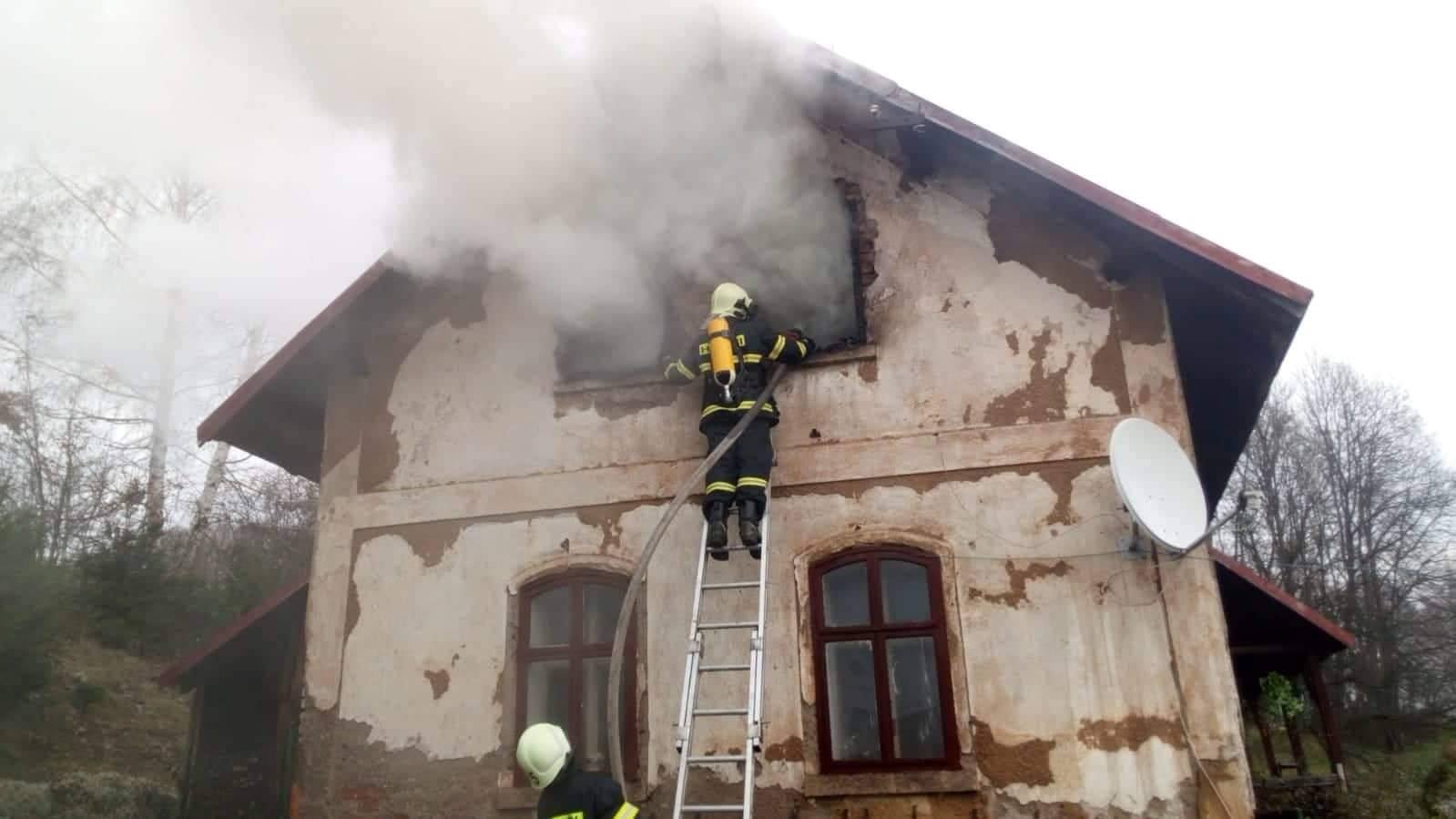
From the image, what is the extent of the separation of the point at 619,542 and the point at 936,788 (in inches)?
94.6

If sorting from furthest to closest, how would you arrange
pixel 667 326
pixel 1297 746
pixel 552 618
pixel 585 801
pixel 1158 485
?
pixel 1297 746
pixel 667 326
pixel 552 618
pixel 1158 485
pixel 585 801

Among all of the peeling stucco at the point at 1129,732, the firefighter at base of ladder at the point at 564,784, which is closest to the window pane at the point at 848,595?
the peeling stucco at the point at 1129,732

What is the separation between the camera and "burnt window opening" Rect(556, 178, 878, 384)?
7.07 meters

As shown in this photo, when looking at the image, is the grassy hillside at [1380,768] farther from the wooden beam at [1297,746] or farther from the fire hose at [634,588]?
the fire hose at [634,588]

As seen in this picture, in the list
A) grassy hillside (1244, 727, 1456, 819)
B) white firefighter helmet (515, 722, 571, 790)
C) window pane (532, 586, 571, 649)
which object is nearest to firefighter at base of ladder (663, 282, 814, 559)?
window pane (532, 586, 571, 649)

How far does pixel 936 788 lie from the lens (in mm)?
5480

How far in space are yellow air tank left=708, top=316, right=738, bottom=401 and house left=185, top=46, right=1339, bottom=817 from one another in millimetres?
689

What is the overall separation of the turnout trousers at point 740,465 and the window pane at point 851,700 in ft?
3.34

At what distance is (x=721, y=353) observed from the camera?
591 centimetres

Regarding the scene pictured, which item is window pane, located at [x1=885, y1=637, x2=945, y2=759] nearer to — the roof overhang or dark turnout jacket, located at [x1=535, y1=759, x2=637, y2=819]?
the roof overhang

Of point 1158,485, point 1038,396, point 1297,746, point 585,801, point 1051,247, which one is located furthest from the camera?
point 1297,746

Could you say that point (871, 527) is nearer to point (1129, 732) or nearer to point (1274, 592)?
point (1129, 732)

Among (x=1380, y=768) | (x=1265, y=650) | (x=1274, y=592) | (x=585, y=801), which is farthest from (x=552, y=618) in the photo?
(x=1380, y=768)

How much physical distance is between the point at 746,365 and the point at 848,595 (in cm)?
150
